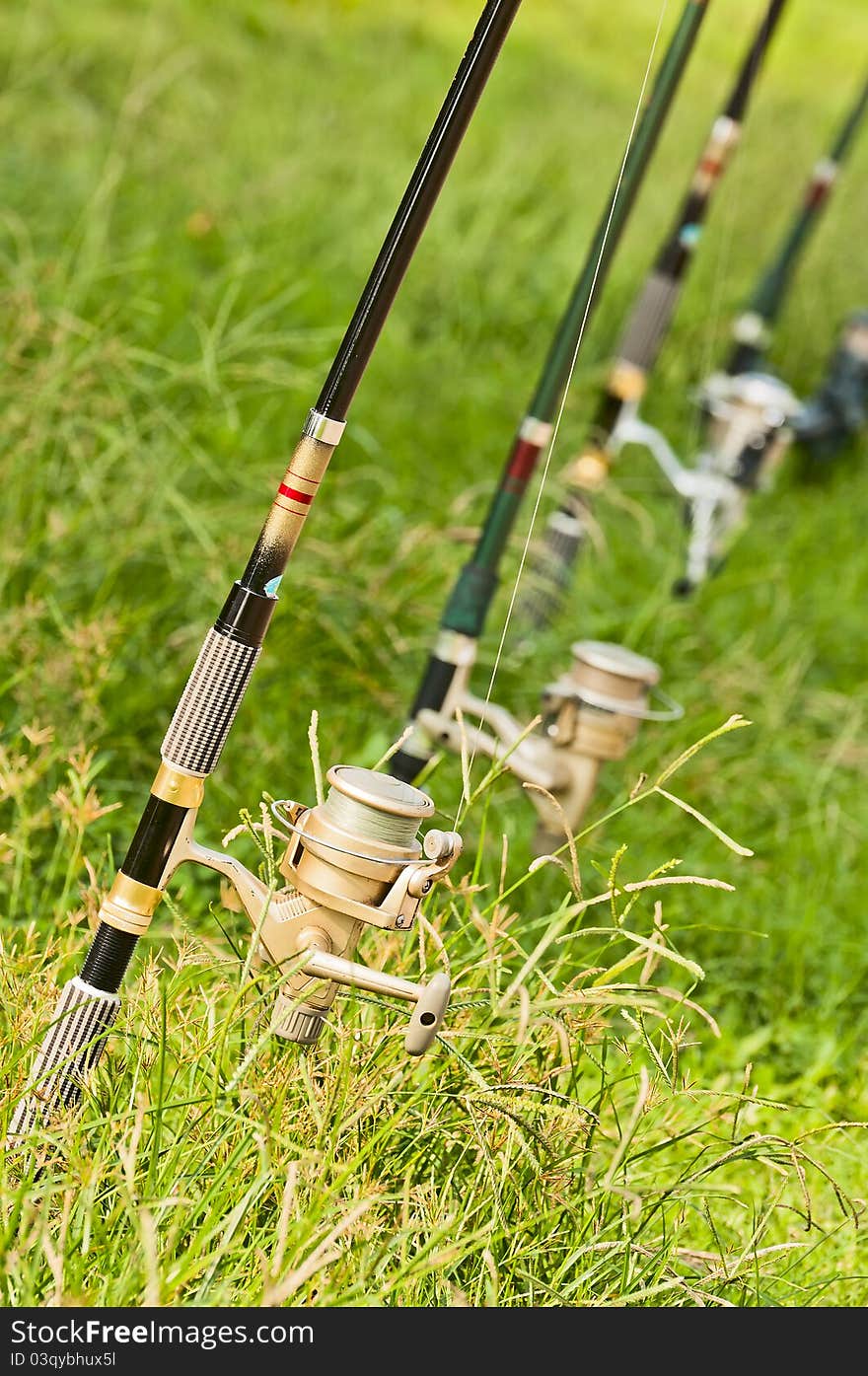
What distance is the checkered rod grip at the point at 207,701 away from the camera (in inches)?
51.3

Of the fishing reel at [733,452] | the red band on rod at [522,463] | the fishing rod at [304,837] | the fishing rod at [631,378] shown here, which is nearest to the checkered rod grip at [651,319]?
the fishing rod at [631,378]

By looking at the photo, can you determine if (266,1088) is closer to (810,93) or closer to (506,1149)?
(506,1149)

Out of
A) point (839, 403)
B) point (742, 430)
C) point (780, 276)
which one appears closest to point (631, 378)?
point (742, 430)

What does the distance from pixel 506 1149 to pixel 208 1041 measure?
0.97 ft

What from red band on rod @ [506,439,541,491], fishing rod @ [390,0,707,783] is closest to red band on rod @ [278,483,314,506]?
fishing rod @ [390,0,707,783]

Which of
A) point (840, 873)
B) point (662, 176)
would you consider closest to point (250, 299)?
point (840, 873)

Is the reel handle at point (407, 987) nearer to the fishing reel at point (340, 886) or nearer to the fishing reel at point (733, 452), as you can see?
the fishing reel at point (340, 886)

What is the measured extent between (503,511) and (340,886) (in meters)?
0.85

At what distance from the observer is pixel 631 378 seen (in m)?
2.89

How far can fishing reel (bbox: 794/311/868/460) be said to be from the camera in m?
4.59

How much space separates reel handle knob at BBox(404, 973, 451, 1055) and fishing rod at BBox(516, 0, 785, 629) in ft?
5.30

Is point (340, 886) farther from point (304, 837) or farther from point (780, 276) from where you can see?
point (780, 276)

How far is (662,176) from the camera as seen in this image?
19.2 ft
